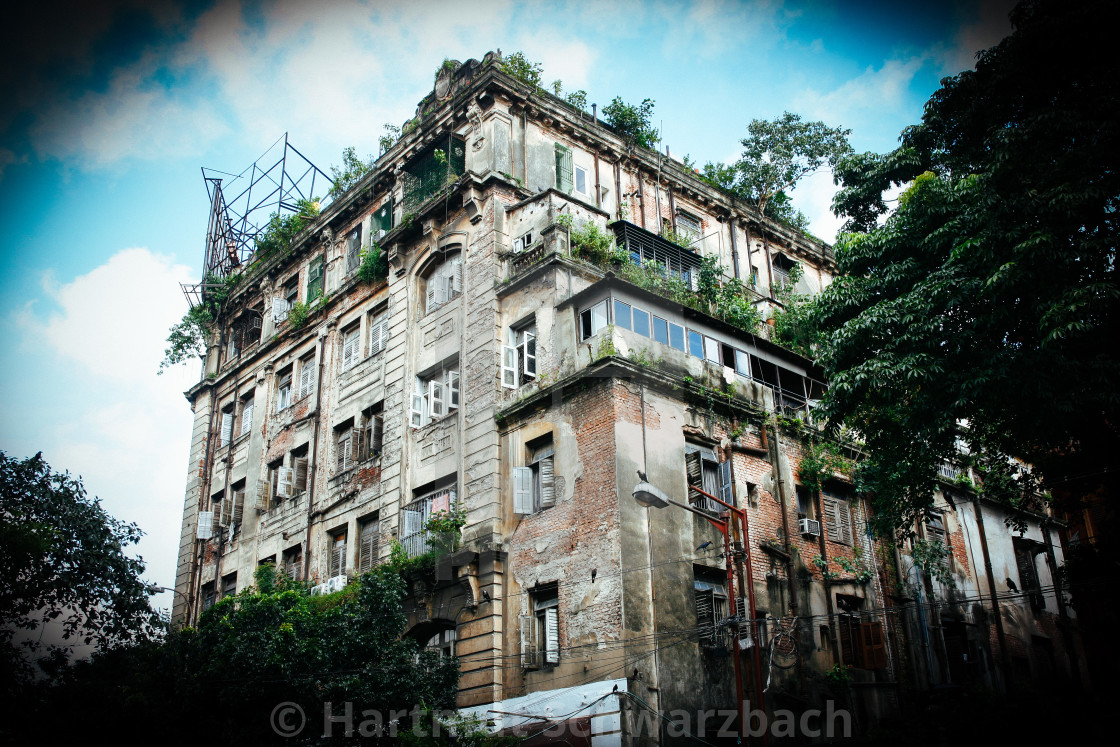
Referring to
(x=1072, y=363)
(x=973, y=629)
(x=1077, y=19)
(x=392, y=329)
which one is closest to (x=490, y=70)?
(x=392, y=329)

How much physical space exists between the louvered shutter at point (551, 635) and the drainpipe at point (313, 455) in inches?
379

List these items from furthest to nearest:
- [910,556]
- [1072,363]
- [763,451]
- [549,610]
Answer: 1. [910,556]
2. [763,451]
3. [549,610]
4. [1072,363]

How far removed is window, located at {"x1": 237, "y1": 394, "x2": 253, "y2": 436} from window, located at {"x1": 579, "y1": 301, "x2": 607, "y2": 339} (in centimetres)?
1564

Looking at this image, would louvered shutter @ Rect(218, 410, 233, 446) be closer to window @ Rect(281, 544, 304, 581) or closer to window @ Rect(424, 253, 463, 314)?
window @ Rect(281, 544, 304, 581)

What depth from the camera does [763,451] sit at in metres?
22.7

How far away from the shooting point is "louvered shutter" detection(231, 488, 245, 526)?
100 ft

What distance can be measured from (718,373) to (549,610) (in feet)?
23.8

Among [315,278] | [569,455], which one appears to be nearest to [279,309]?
[315,278]

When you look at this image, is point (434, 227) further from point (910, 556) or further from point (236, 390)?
point (910, 556)

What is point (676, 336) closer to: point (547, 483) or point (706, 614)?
point (547, 483)

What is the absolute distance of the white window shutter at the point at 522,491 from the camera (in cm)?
2056

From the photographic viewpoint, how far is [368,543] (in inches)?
987

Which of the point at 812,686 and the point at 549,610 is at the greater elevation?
the point at 549,610

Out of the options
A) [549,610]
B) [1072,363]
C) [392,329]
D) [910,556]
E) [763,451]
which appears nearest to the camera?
[1072,363]
